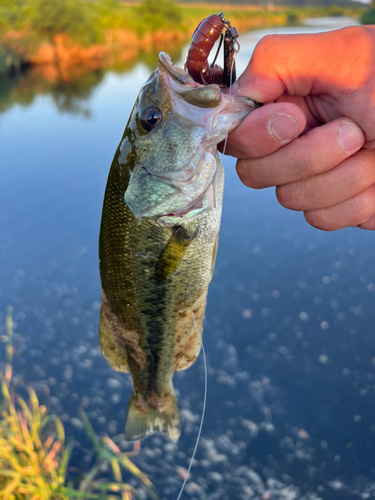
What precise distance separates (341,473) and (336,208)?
3.25 m

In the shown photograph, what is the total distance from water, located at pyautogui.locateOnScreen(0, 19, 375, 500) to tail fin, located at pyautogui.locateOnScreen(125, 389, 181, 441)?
197 centimetres

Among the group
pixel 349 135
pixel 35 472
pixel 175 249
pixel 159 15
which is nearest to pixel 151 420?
pixel 175 249

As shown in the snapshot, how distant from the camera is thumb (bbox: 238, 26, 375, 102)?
57.1 inches

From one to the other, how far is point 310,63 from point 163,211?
89cm

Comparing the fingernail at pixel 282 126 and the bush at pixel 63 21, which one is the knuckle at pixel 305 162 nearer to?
the fingernail at pixel 282 126

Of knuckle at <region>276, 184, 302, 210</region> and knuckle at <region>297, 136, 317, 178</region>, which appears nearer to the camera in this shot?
knuckle at <region>297, 136, 317, 178</region>

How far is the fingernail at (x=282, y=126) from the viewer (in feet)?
4.98

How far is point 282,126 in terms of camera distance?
5.00 ft

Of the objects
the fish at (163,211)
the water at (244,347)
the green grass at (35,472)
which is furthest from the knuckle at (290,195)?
the water at (244,347)

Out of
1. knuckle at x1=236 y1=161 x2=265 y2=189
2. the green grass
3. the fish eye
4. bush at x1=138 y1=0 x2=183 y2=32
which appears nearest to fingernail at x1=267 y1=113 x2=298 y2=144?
knuckle at x1=236 y1=161 x2=265 y2=189

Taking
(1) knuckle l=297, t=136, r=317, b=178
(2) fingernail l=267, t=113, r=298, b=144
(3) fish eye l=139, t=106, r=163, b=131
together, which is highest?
(3) fish eye l=139, t=106, r=163, b=131

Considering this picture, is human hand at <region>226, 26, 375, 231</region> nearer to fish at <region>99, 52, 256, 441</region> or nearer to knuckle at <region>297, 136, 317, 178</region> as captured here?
knuckle at <region>297, 136, 317, 178</region>

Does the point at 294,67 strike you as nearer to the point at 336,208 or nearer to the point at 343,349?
the point at 336,208

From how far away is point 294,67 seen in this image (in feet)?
4.99
